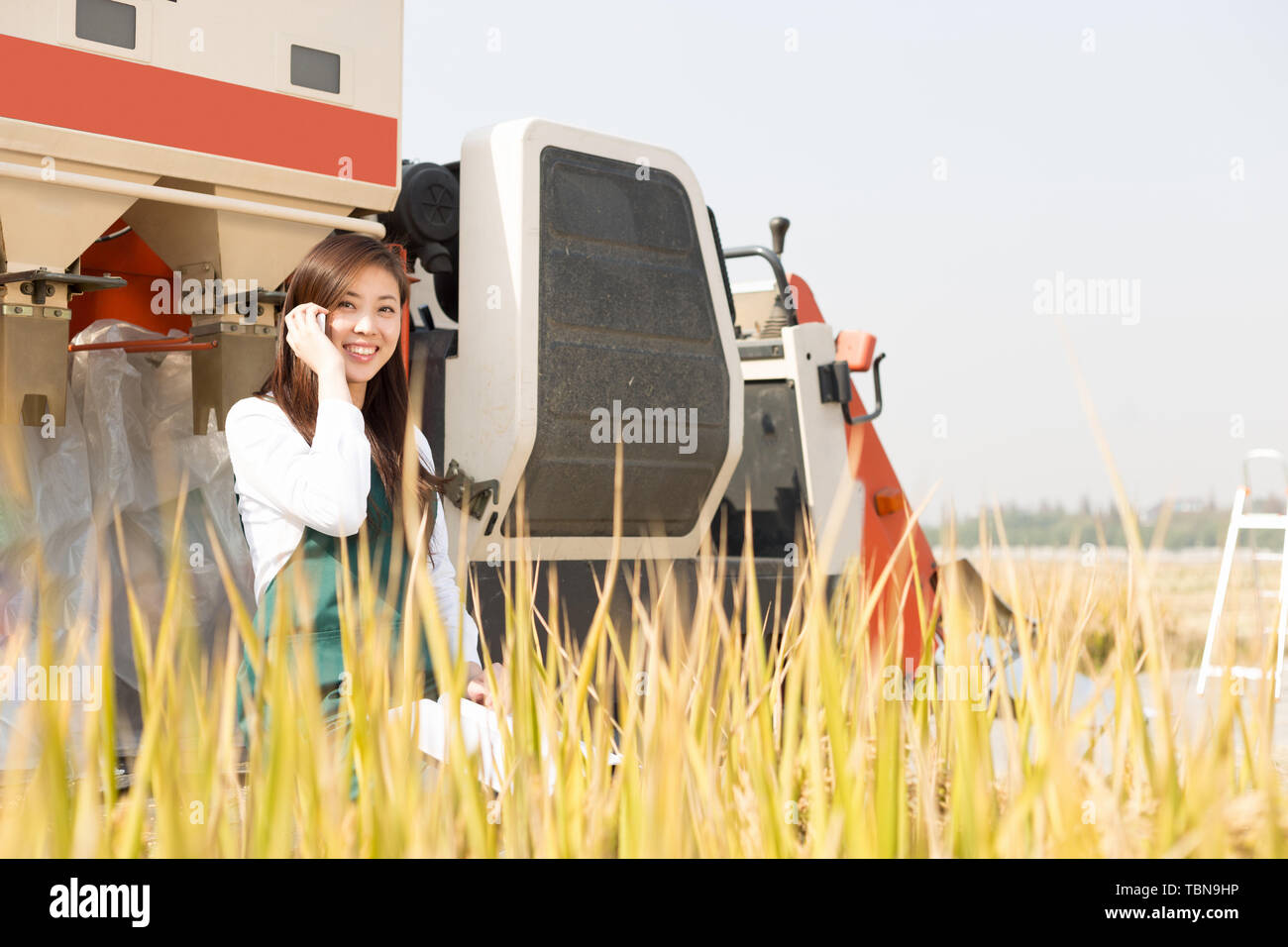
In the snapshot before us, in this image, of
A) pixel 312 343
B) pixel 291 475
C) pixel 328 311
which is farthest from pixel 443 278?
pixel 291 475

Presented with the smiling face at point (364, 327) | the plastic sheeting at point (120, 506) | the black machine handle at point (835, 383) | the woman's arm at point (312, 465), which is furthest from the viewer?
the black machine handle at point (835, 383)

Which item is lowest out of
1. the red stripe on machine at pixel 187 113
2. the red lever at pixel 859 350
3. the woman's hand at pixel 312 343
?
the woman's hand at pixel 312 343

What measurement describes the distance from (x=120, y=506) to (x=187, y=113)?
0.83 metres

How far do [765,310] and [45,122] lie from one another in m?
2.56

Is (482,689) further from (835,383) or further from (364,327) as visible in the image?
(835,383)

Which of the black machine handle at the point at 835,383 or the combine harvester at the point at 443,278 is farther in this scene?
the black machine handle at the point at 835,383

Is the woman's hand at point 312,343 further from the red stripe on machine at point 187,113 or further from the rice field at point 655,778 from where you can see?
the red stripe on machine at point 187,113

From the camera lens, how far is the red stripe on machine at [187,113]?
2.15m

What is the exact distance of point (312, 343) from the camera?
5.72 ft

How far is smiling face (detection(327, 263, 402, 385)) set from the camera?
183 cm

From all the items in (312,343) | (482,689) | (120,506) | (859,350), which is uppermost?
(859,350)

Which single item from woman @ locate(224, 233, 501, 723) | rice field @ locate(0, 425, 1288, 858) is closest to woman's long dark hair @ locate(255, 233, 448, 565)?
woman @ locate(224, 233, 501, 723)

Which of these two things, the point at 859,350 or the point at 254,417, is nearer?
the point at 254,417

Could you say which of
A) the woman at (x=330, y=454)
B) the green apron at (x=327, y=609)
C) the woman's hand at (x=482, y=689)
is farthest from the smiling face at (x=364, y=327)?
the woman's hand at (x=482, y=689)
